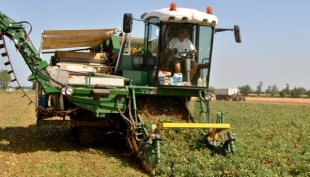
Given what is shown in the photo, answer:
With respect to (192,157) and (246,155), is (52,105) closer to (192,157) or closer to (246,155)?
(192,157)

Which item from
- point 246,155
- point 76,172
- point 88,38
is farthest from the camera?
point 88,38

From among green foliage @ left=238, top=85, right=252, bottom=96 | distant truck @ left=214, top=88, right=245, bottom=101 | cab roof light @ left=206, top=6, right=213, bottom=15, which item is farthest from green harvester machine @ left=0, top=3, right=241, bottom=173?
green foliage @ left=238, top=85, right=252, bottom=96

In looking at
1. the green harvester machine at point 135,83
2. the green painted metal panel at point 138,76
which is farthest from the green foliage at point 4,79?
the green painted metal panel at point 138,76

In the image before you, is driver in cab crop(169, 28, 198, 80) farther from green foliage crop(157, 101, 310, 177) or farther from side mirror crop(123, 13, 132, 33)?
green foliage crop(157, 101, 310, 177)

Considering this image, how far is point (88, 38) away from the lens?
427 inches

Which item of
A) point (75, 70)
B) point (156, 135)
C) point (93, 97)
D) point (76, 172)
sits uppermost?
point (75, 70)

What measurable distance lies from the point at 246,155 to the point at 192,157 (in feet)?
3.94

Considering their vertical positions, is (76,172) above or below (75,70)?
below

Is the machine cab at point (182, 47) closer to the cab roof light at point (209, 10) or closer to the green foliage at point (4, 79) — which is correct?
the cab roof light at point (209, 10)

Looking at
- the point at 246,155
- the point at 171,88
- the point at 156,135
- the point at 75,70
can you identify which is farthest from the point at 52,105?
the point at 246,155

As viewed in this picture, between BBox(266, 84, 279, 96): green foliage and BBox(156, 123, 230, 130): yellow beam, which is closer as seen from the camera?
BBox(156, 123, 230, 130): yellow beam

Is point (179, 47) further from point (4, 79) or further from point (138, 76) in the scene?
point (4, 79)

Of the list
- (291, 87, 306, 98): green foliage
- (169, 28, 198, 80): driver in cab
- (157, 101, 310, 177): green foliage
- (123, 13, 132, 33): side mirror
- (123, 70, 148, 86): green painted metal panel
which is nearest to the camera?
(157, 101, 310, 177): green foliage

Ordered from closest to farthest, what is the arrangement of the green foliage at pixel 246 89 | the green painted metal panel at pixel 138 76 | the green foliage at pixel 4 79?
the green painted metal panel at pixel 138 76 → the green foliage at pixel 246 89 → the green foliage at pixel 4 79
